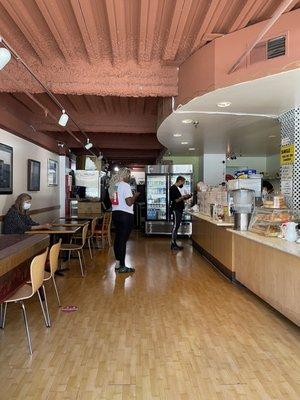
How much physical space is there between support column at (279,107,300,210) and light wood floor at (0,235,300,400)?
1.53 metres

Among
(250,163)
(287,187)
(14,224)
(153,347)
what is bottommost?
(153,347)

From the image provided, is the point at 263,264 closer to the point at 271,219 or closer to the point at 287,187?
the point at 271,219

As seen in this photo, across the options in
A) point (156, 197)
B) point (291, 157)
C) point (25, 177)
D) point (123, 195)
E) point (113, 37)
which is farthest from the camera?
point (156, 197)

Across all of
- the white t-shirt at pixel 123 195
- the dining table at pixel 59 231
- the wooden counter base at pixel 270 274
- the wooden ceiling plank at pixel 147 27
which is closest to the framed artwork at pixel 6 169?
the dining table at pixel 59 231

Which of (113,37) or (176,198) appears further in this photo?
(176,198)

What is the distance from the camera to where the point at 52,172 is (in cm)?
968

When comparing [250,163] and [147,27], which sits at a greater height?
[147,27]

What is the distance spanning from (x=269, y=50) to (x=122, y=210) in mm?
3357

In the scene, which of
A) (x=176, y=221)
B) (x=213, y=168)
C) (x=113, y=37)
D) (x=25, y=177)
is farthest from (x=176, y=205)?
(x=113, y=37)

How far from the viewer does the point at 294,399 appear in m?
2.41

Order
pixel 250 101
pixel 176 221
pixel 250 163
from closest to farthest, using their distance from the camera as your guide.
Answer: pixel 250 101, pixel 176 221, pixel 250 163

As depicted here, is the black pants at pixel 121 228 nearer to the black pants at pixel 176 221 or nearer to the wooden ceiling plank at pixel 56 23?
the black pants at pixel 176 221

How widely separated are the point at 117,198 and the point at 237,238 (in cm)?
200

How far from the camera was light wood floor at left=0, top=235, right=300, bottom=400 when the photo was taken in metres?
2.54
